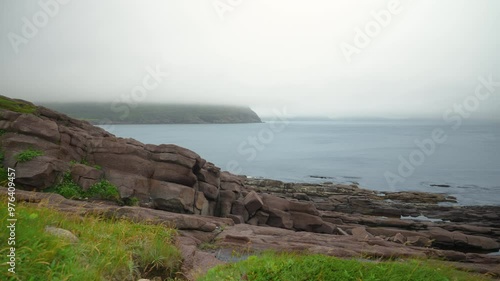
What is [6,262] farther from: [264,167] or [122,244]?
[264,167]

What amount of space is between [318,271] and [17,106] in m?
27.2

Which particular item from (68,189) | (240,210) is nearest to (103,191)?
(68,189)

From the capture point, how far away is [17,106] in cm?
2389

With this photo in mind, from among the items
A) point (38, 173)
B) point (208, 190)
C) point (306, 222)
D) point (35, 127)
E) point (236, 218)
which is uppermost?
point (35, 127)

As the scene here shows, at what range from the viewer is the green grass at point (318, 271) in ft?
20.8

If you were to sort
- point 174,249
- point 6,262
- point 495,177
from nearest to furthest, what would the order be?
1. point 6,262
2. point 174,249
3. point 495,177

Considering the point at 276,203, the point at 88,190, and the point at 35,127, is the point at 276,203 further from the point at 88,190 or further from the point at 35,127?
the point at 35,127

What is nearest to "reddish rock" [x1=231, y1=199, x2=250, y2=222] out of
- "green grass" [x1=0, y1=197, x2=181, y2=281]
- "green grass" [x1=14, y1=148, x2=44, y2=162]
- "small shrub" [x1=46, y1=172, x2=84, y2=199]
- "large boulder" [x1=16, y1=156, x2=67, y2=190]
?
"small shrub" [x1=46, y1=172, x2=84, y2=199]

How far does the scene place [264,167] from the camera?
3243 inches

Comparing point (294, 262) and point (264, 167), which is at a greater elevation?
point (294, 262)

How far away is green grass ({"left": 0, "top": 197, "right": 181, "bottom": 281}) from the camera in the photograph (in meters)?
4.80

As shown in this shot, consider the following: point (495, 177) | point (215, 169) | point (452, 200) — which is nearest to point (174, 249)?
point (215, 169)

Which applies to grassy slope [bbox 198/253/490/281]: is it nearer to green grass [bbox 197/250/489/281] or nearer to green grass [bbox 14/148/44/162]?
green grass [bbox 197/250/489/281]

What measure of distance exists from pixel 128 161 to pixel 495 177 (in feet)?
257
